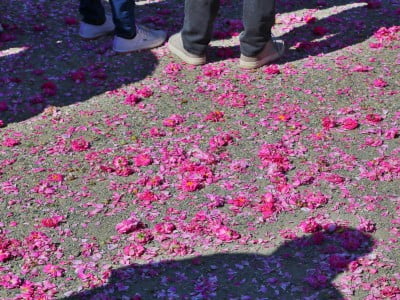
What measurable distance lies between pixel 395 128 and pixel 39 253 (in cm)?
309

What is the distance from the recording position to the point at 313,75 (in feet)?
22.9

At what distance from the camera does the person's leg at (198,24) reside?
6.96 meters

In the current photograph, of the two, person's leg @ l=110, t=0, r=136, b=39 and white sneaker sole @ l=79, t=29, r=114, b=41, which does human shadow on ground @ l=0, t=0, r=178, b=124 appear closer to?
white sneaker sole @ l=79, t=29, r=114, b=41

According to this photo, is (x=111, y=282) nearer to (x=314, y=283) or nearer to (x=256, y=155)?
(x=314, y=283)

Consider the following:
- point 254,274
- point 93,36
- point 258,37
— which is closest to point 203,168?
point 254,274

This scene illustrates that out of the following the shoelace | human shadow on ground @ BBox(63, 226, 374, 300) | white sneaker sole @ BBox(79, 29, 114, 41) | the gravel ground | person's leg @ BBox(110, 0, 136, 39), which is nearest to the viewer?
human shadow on ground @ BBox(63, 226, 374, 300)

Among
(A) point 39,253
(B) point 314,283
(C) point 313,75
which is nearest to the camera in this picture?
(B) point 314,283

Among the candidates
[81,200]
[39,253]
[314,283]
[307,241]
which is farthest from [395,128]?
[39,253]

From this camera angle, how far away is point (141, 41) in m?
7.62

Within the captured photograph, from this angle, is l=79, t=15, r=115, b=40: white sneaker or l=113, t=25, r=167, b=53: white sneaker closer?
l=113, t=25, r=167, b=53: white sneaker

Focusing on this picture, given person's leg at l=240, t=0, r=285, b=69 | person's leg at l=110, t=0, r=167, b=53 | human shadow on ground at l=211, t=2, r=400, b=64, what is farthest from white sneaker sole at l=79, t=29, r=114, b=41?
person's leg at l=240, t=0, r=285, b=69

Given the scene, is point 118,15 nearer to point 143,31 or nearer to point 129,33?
point 129,33

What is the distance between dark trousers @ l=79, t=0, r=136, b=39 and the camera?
7.35m

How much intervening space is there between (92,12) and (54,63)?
804mm
